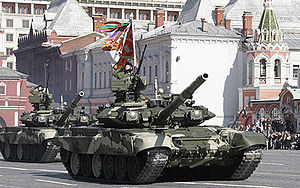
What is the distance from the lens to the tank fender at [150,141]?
2325cm

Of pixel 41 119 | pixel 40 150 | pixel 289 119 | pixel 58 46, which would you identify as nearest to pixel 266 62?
pixel 289 119

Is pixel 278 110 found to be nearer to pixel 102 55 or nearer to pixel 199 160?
pixel 102 55

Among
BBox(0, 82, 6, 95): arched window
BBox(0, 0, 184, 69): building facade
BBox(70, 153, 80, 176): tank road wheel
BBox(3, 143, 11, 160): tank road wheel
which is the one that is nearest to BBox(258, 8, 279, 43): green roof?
BBox(0, 82, 6, 95): arched window

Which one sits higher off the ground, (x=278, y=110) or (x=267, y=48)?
(x=267, y=48)

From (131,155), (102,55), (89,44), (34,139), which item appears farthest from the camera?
(89,44)

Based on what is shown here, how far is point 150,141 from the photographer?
2330 cm

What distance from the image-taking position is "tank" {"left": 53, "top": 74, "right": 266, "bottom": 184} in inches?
928

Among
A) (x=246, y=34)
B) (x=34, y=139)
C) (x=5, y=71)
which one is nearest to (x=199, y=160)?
(x=34, y=139)

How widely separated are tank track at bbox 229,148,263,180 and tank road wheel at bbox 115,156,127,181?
2962 mm

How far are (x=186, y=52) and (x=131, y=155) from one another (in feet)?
169

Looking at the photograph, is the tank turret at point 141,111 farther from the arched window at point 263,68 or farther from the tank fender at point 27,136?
the arched window at point 263,68

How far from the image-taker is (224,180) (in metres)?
25.1

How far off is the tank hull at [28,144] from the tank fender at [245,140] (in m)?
13.1

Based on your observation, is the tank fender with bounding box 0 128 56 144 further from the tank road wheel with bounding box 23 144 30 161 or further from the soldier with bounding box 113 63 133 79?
the soldier with bounding box 113 63 133 79
